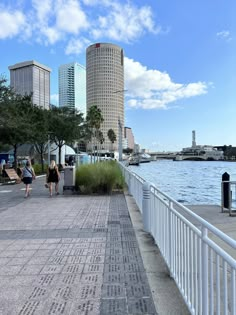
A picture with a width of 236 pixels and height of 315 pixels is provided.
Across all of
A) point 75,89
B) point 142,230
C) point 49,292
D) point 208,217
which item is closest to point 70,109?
A: point 75,89

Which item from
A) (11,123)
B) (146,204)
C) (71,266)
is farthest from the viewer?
(11,123)

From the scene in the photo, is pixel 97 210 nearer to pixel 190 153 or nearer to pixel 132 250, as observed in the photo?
pixel 132 250

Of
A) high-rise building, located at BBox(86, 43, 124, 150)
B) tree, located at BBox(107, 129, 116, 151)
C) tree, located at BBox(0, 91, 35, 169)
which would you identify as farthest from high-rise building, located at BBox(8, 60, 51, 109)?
tree, located at BBox(107, 129, 116, 151)

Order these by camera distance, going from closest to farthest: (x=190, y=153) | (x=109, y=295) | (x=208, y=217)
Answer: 1. (x=109, y=295)
2. (x=208, y=217)
3. (x=190, y=153)

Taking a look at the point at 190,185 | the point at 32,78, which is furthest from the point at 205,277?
the point at 32,78

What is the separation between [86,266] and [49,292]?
113 cm

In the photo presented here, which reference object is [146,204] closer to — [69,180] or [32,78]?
[69,180]

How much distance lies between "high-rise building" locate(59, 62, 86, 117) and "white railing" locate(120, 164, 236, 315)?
75.0m

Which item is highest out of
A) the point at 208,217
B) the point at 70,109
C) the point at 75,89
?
the point at 75,89

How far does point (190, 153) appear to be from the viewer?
167 meters

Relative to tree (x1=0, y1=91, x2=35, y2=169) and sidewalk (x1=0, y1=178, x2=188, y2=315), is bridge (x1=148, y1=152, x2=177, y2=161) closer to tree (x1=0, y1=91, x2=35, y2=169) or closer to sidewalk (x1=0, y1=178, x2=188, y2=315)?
tree (x1=0, y1=91, x2=35, y2=169)

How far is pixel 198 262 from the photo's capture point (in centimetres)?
348

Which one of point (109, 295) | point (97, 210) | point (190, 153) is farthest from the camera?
point (190, 153)

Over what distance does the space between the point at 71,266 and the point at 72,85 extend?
78.5 metres
